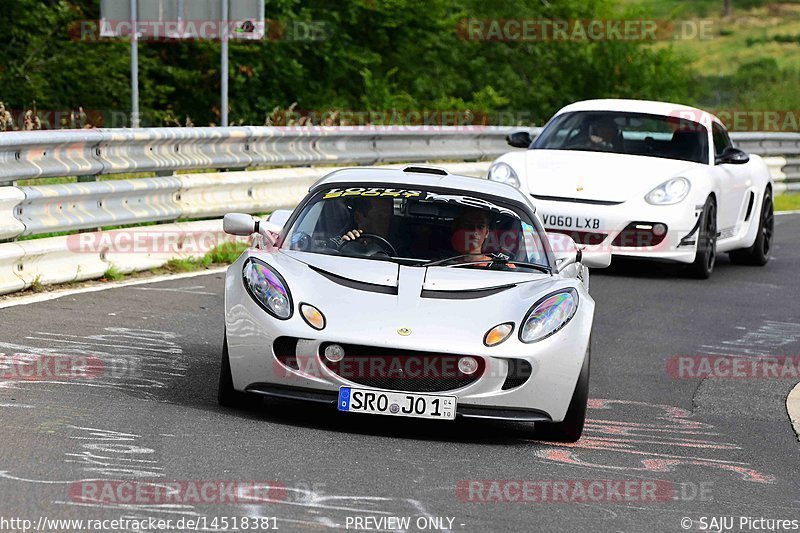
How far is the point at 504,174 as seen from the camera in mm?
13344

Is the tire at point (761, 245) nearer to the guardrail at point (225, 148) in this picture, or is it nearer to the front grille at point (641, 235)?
the front grille at point (641, 235)

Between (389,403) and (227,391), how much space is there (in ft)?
2.83

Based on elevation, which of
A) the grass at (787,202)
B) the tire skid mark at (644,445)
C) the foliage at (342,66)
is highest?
the tire skid mark at (644,445)

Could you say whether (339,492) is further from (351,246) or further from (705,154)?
(705,154)

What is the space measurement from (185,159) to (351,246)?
5359 mm

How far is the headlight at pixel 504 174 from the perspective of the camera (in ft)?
43.4

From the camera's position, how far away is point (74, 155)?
11.1m

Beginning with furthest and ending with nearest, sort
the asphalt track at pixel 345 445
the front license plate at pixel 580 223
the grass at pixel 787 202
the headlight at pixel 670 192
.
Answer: the grass at pixel 787 202, the headlight at pixel 670 192, the front license plate at pixel 580 223, the asphalt track at pixel 345 445

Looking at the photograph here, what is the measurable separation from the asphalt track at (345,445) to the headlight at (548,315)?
0.51m

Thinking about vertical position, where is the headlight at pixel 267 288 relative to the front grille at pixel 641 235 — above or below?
above

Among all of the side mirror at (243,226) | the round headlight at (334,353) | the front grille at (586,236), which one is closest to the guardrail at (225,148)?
the side mirror at (243,226)

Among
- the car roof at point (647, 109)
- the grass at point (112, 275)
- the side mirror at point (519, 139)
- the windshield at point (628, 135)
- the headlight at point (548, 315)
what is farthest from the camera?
the car roof at point (647, 109)

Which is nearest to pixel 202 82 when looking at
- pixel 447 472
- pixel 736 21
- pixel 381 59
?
pixel 381 59

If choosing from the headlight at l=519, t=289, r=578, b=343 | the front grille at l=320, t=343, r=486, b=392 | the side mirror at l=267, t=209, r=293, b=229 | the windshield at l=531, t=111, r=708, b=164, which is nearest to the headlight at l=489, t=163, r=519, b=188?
the windshield at l=531, t=111, r=708, b=164
